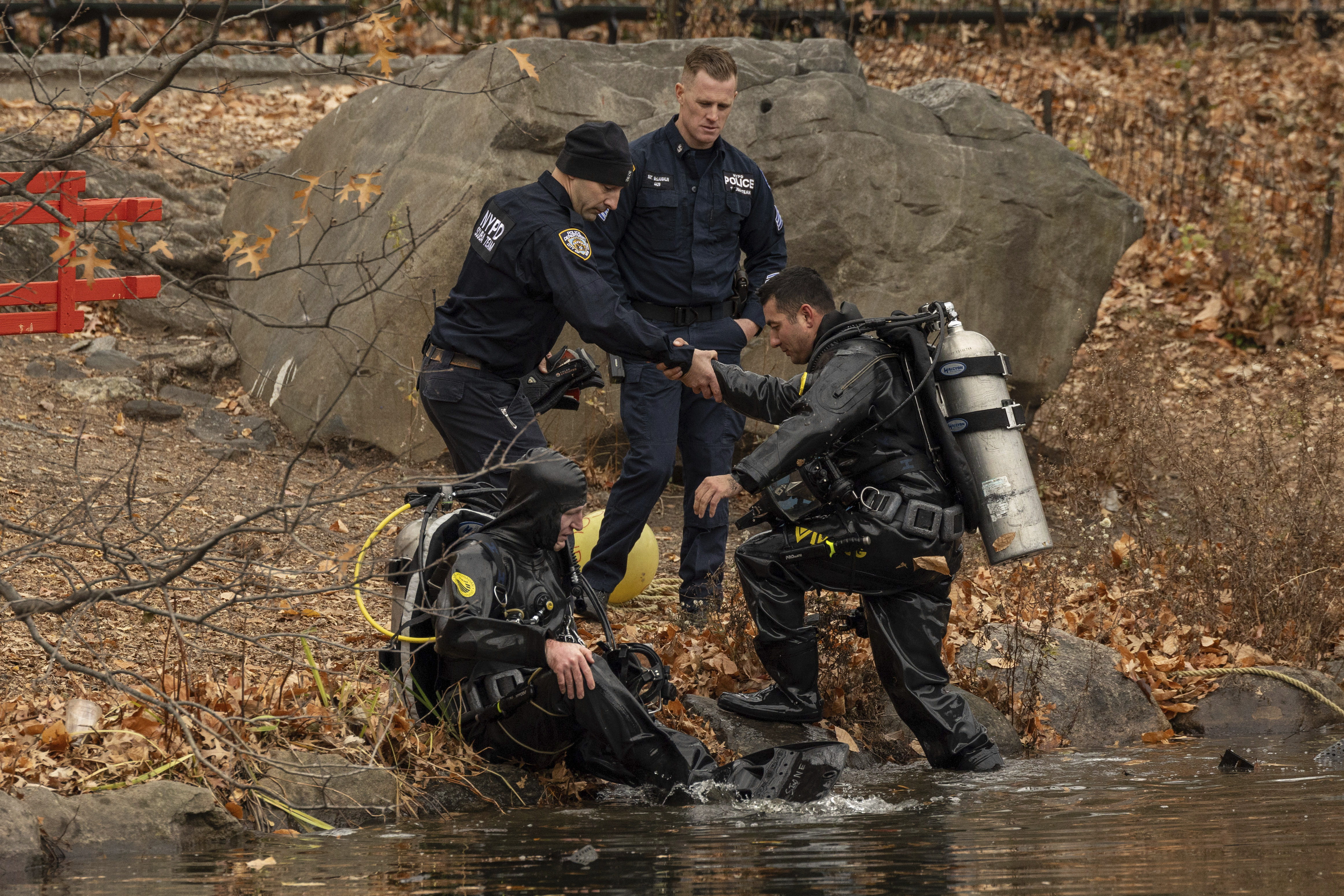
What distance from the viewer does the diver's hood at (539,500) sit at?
16.3 ft

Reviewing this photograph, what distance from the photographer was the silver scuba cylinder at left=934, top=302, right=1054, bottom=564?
5.60 metres

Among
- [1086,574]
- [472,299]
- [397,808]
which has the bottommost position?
[1086,574]

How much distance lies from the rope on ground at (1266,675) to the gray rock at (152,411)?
649 cm

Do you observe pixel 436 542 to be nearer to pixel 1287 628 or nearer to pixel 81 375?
pixel 1287 628

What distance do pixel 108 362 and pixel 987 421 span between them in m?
6.94

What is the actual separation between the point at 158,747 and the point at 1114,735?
4.26m

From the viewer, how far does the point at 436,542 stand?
5.21 m

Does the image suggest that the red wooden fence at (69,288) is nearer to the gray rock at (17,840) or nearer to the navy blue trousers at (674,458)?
the navy blue trousers at (674,458)

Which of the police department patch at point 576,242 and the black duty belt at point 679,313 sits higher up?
the police department patch at point 576,242

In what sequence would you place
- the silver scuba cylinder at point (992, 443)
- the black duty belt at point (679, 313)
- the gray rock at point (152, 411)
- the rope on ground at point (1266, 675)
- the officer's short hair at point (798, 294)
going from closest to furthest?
1. the silver scuba cylinder at point (992, 443)
2. the officer's short hair at point (798, 294)
3. the rope on ground at point (1266, 675)
4. the black duty belt at point (679, 313)
5. the gray rock at point (152, 411)

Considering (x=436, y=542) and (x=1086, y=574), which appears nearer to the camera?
(x=436, y=542)

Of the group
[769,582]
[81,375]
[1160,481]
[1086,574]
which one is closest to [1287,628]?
[1086,574]

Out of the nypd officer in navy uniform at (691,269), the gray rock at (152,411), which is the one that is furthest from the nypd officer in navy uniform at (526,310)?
the gray rock at (152,411)

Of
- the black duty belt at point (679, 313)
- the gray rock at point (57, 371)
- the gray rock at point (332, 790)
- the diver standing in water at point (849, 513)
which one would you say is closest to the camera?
the gray rock at point (332, 790)
